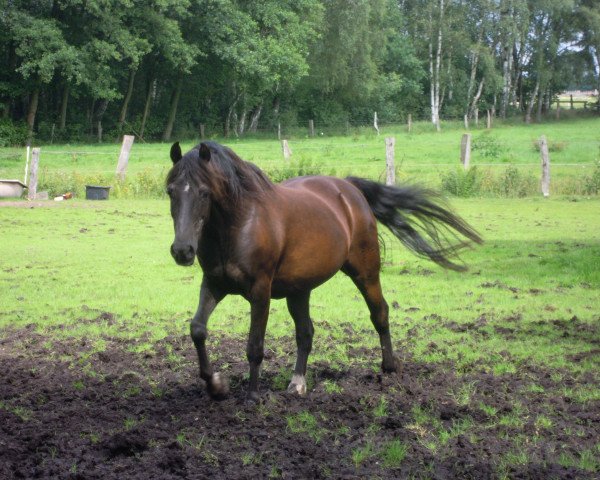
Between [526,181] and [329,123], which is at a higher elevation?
[329,123]

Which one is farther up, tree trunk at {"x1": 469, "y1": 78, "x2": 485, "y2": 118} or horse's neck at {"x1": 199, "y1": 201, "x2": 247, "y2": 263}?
tree trunk at {"x1": 469, "y1": 78, "x2": 485, "y2": 118}

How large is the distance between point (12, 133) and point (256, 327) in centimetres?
4166

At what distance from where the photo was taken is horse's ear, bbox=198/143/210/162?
5.51 meters

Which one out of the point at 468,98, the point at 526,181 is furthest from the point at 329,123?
the point at 526,181

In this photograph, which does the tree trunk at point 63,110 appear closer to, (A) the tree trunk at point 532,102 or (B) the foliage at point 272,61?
(B) the foliage at point 272,61

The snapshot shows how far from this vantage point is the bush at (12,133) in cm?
4372

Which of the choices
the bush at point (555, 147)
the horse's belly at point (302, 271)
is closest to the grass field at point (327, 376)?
the horse's belly at point (302, 271)

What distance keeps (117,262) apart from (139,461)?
9564 millimetres

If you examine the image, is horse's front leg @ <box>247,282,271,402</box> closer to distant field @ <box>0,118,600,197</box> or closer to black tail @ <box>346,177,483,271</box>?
black tail @ <box>346,177,483,271</box>

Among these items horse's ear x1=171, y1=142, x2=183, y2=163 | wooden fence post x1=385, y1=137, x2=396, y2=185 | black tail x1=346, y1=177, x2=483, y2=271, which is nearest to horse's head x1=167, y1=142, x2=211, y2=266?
horse's ear x1=171, y1=142, x2=183, y2=163

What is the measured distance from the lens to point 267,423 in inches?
215

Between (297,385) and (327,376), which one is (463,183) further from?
(297,385)

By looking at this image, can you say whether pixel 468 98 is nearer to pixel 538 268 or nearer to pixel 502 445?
pixel 538 268

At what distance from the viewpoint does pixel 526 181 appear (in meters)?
26.0
